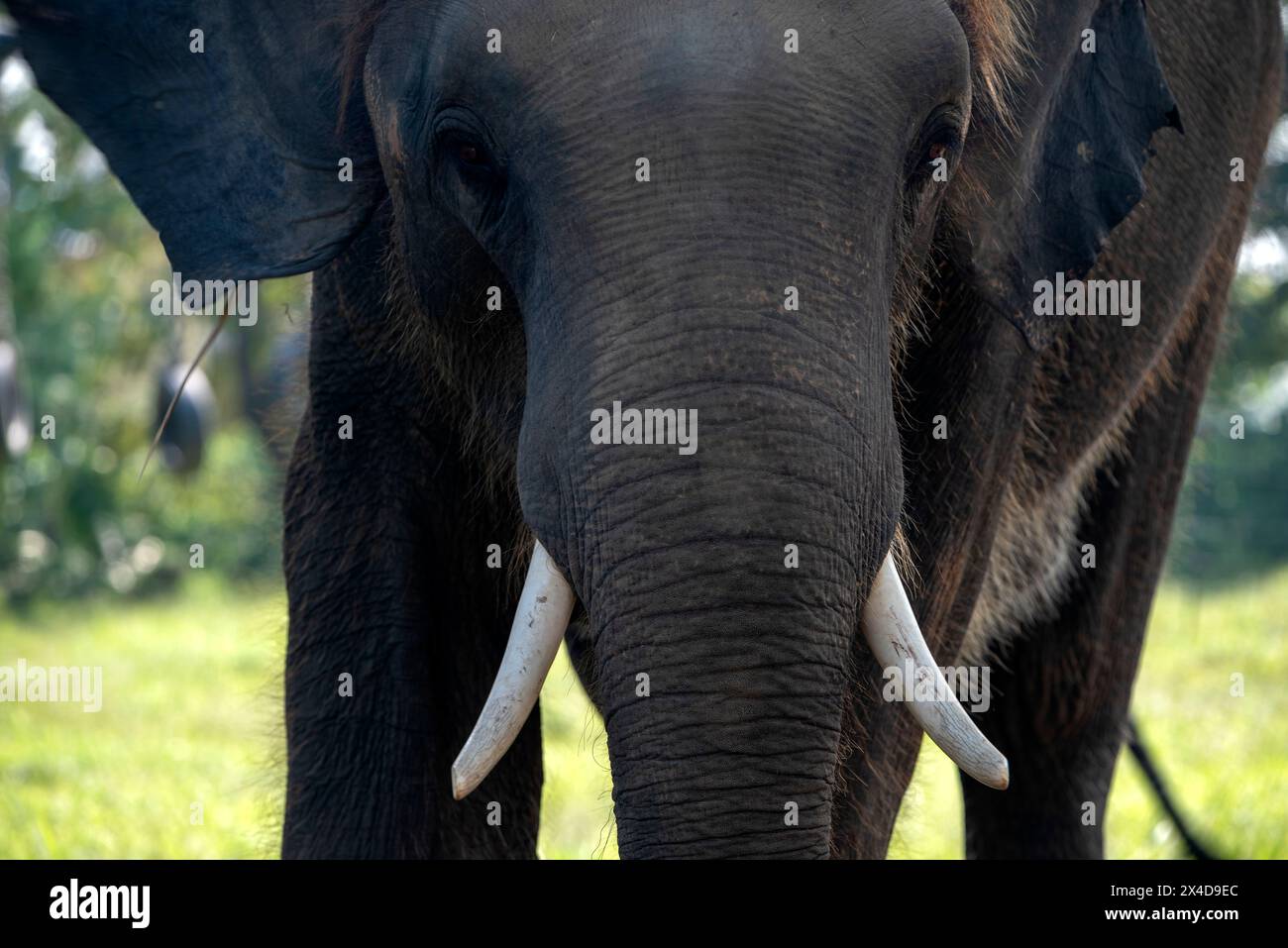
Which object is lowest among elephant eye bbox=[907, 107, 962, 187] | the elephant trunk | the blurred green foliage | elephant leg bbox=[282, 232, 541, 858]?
the elephant trunk

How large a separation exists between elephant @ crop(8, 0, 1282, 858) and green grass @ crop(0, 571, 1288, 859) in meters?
0.52

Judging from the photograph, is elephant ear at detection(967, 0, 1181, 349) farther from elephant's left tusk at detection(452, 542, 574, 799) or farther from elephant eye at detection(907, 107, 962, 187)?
elephant's left tusk at detection(452, 542, 574, 799)

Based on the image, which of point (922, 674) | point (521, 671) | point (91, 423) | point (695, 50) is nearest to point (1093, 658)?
point (922, 674)

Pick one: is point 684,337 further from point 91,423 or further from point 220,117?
point 91,423

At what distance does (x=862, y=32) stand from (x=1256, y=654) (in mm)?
8627

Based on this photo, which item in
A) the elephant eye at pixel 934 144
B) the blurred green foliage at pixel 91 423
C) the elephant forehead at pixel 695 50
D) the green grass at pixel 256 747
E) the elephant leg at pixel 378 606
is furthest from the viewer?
the blurred green foliage at pixel 91 423

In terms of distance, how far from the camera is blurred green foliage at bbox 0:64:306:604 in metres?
13.6

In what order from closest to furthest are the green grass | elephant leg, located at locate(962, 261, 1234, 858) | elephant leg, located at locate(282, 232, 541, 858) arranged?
elephant leg, located at locate(282, 232, 541, 858), elephant leg, located at locate(962, 261, 1234, 858), the green grass

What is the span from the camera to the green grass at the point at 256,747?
5.76 metres

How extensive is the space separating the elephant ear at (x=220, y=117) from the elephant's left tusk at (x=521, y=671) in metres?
0.90

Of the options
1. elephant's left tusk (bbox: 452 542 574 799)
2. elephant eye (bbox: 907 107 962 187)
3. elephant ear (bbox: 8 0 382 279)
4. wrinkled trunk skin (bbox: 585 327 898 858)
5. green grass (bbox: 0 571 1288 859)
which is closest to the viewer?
wrinkled trunk skin (bbox: 585 327 898 858)

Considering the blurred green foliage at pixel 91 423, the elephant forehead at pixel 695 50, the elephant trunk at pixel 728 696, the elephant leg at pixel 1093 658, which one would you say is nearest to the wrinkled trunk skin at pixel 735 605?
the elephant trunk at pixel 728 696

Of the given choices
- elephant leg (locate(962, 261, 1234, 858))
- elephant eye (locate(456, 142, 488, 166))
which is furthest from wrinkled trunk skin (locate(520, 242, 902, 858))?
elephant leg (locate(962, 261, 1234, 858))

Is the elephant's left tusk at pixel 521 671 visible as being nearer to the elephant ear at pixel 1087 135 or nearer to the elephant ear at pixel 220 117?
the elephant ear at pixel 220 117
